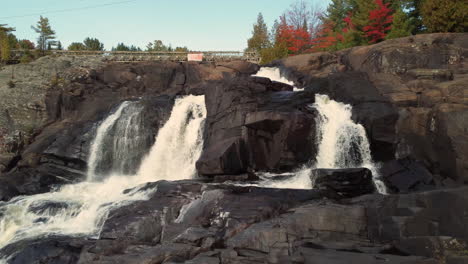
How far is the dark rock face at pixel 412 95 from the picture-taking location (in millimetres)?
16625

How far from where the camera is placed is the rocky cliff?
10.4 meters

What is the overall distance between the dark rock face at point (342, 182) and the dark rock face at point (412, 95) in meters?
4.10

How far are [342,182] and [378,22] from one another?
2175 centimetres

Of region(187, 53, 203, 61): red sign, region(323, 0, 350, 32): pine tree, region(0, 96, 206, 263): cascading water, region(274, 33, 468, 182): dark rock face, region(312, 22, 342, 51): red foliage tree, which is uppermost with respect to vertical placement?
region(323, 0, 350, 32): pine tree

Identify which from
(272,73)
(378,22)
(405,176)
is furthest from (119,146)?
(378,22)

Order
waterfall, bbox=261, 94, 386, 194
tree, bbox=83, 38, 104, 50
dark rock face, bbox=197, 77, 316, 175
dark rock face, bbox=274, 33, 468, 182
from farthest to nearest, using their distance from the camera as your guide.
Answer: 1. tree, bbox=83, 38, 104, 50
2. waterfall, bbox=261, 94, 386, 194
3. dark rock face, bbox=197, 77, 316, 175
4. dark rock face, bbox=274, 33, 468, 182

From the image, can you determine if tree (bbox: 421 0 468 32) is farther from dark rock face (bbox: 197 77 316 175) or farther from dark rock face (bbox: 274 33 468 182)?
dark rock face (bbox: 197 77 316 175)

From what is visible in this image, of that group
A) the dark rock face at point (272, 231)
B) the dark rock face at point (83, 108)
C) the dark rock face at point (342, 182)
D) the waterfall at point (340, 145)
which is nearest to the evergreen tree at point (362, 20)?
the dark rock face at point (83, 108)

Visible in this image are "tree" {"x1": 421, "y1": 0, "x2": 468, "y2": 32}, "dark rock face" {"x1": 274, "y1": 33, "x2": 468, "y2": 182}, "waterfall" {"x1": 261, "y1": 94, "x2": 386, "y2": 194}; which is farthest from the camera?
"tree" {"x1": 421, "y1": 0, "x2": 468, "y2": 32}

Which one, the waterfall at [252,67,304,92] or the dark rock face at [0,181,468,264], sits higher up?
the waterfall at [252,67,304,92]

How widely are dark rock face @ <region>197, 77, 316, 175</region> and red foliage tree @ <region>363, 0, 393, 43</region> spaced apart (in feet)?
52.4

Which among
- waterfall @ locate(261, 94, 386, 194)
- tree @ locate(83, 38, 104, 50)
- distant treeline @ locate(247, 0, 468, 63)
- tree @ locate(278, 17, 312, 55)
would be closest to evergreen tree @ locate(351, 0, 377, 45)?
distant treeline @ locate(247, 0, 468, 63)

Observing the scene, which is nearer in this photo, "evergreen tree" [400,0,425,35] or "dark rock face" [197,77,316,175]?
"dark rock face" [197,77,316,175]

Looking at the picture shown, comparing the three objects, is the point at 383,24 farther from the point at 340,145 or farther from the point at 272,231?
the point at 272,231
